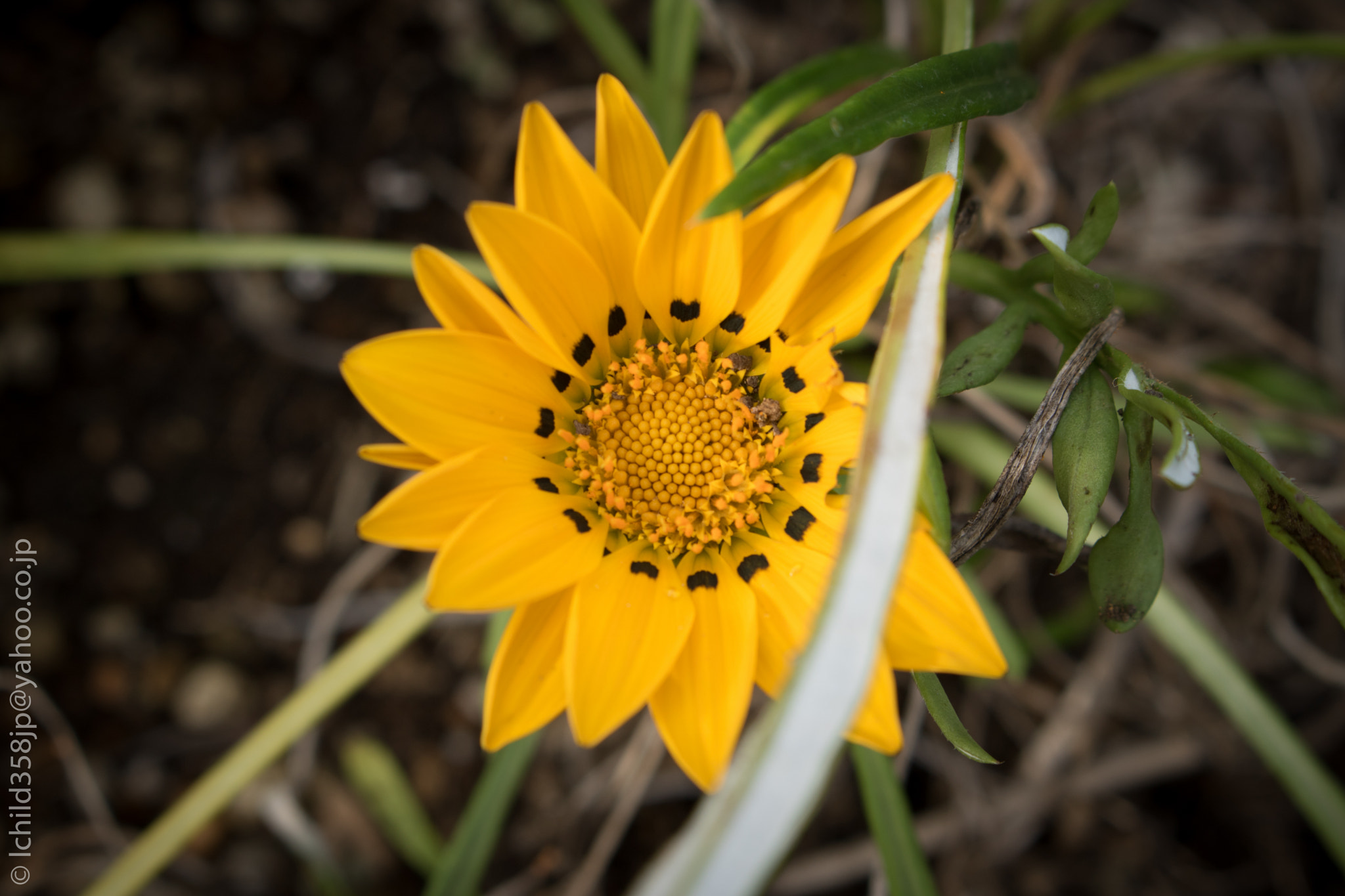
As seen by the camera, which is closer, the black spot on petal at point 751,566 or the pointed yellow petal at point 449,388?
the pointed yellow petal at point 449,388

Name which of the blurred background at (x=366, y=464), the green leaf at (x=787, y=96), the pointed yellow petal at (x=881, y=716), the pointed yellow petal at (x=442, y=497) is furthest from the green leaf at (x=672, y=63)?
the pointed yellow petal at (x=881, y=716)

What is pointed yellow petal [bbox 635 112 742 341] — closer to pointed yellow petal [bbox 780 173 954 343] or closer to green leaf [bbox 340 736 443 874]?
pointed yellow petal [bbox 780 173 954 343]

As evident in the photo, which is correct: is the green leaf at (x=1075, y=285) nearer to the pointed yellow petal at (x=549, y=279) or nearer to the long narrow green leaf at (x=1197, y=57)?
the pointed yellow petal at (x=549, y=279)

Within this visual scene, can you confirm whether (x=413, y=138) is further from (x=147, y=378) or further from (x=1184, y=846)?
(x=1184, y=846)

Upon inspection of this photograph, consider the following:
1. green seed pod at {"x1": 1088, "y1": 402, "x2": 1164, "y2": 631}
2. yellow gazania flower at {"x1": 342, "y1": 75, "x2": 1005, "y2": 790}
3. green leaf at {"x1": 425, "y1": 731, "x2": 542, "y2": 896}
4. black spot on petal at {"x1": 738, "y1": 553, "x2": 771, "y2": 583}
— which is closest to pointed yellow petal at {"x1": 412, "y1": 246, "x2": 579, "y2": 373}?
yellow gazania flower at {"x1": 342, "y1": 75, "x2": 1005, "y2": 790}

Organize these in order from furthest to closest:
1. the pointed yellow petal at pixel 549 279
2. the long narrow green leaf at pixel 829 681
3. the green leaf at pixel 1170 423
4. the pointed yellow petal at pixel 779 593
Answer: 1. the pointed yellow petal at pixel 779 593
2. the pointed yellow petal at pixel 549 279
3. the green leaf at pixel 1170 423
4. the long narrow green leaf at pixel 829 681

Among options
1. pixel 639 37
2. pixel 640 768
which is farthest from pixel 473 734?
pixel 639 37

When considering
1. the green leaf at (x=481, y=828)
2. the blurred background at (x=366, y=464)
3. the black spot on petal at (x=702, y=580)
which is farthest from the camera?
the blurred background at (x=366, y=464)
